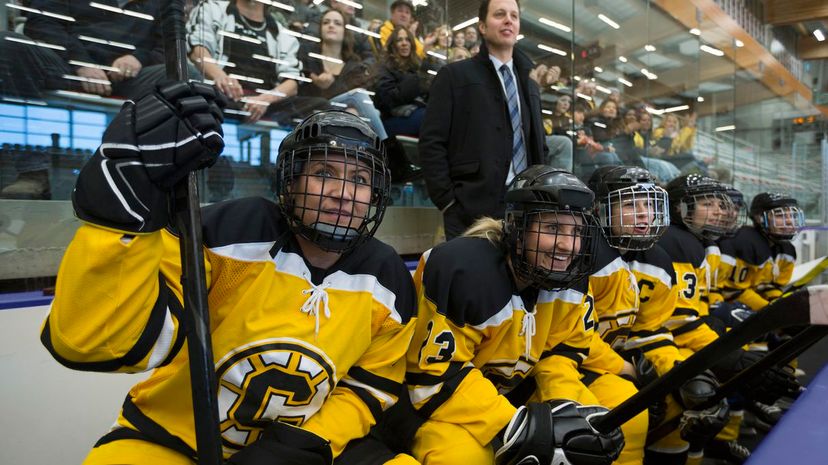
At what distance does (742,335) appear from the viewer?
830mm

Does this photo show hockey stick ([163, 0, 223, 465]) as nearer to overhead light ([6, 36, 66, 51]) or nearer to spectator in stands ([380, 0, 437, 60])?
overhead light ([6, 36, 66, 51])

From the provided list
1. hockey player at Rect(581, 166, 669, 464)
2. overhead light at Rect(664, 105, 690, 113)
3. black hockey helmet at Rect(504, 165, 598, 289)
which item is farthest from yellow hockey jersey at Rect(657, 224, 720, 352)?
overhead light at Rect(664, 105, 690, 113)

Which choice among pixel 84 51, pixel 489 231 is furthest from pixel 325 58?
pixel 489 231

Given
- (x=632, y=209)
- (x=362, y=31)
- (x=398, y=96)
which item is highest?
(x=362, y=31)

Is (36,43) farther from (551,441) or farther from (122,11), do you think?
(551,441)

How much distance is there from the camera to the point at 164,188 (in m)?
0.72

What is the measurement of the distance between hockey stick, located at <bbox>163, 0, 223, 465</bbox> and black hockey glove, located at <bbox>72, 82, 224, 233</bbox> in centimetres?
3

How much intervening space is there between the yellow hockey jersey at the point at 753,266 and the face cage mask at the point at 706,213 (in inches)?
25.0

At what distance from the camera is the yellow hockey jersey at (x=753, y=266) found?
2838 mm

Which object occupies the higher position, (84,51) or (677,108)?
(677,108)

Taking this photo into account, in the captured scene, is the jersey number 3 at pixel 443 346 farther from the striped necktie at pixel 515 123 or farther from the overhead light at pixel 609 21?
the overhead light at pixel 609 21

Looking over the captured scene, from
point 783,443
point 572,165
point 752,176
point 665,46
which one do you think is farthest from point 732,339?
point 752,176

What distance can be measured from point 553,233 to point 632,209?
24.8 inches

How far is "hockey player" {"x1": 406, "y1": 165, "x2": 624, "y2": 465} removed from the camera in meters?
1.07
